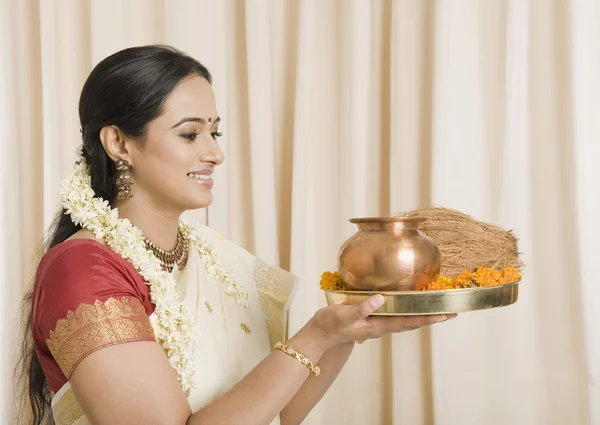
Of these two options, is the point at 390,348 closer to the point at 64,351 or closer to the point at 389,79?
the point at 389,79

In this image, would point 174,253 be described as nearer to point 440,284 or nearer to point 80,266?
point 80,266

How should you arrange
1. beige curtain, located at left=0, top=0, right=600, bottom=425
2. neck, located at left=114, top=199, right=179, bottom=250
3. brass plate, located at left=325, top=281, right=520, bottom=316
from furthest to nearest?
beige curtain, located at left=0, top=0, right=600, bottom=425 < neck, located at left=114, top=199, right=179, bottom=250 < brass plate, located at left=325, top=281, right=520, bottom=316

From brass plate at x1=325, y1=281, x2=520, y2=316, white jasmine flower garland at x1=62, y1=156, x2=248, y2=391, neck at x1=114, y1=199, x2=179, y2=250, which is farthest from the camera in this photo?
neck at x1=114, y1=199, x2=179, y2=250

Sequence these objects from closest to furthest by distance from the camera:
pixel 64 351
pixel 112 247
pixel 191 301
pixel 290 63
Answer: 1. pixel 64 351
2. pixel 112 247
3. pixel 191 301
4. pixel 290 63

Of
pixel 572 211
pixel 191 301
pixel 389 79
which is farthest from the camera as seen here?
pixel 389 79

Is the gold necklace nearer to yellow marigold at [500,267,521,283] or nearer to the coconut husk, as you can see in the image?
→ the coconut husk

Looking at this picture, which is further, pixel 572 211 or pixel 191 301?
pixel 572 211

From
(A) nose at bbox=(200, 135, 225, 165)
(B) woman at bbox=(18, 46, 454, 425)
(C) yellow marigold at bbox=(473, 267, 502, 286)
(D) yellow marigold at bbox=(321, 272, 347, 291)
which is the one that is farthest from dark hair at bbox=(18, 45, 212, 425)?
(C) yellow marigold at bbox=(473, 267, 502, 286)

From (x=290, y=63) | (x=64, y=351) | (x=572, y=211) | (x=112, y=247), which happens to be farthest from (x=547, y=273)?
(x=64, y=351)

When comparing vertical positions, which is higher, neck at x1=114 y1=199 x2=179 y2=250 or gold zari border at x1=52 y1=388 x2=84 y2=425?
neck at x1=114 y1=199 x2=179 y2=250

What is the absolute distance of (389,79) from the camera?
2113mm

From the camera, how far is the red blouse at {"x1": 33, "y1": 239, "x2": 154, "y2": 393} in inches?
46.1

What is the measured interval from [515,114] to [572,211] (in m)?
0.31

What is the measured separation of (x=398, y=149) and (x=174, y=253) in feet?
2.61
